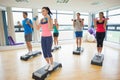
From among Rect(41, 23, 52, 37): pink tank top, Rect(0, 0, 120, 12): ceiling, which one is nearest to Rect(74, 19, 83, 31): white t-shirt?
Rect(0, 0, 120, 12): ceiling

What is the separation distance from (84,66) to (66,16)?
15.4 feet

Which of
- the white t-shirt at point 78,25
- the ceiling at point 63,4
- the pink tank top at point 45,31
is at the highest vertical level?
the ceiling at point 63,4

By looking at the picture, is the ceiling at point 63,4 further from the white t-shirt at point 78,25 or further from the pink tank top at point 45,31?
the pink tank top at point 45,31

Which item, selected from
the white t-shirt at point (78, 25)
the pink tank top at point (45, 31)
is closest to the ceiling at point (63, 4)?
the white t-shirt at point (78, 25)

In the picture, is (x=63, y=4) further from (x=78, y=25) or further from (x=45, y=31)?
(x=45, y=31)

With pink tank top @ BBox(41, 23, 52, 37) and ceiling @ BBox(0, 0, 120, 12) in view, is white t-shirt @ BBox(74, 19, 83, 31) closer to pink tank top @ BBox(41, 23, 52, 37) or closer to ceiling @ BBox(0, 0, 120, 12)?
ceiling @ BBox(0, 0, 120, 12)

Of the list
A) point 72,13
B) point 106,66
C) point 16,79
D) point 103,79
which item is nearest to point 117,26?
point 72,13

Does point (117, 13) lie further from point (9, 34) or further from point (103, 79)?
point (9, 34)

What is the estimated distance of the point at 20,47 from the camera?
5.59m

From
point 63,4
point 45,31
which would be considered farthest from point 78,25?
point 45,31

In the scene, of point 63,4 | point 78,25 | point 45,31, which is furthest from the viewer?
point 63,4

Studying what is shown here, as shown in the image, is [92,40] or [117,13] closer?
[117,13]

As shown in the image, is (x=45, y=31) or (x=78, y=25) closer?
(x=45, y=31)

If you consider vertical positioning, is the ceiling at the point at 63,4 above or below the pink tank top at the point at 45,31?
above
